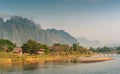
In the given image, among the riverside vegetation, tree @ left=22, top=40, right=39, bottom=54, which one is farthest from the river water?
tree @ left=22, top=40, right=39, bottom=54

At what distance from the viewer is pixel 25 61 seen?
85.5m

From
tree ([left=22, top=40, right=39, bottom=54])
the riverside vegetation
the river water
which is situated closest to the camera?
the river water

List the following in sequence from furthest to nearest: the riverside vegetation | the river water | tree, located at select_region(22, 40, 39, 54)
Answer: tree, located at select_region(22, 40, 39, 54)
the riverside vegetation
the river water

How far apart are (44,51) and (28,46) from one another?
49.6ft

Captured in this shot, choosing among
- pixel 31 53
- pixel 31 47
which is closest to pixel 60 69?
pixel 31 47

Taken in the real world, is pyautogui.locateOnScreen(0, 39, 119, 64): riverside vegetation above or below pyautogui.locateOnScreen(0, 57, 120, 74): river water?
above

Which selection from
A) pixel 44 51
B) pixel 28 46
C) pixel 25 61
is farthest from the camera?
pixel 44 51

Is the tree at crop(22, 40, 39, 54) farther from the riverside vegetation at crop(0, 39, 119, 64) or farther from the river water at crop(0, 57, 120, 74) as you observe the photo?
the river water at crop(0, 57, 120, 74)

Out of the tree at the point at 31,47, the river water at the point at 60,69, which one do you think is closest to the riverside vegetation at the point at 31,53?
the tree at the point at 31,47

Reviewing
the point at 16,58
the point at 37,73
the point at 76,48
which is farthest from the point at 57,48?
the point at 37,73

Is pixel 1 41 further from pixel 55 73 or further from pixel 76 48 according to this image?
pixel 55 73

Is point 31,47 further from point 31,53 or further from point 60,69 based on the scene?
point 60,69

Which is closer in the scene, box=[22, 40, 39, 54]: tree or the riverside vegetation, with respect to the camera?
the riverside vegetation

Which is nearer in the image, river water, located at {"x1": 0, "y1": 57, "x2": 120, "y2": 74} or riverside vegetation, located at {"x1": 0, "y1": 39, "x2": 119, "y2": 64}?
river water, located at {"x1": 0, "y1": 57, "x2": 120, "y2": 74}
